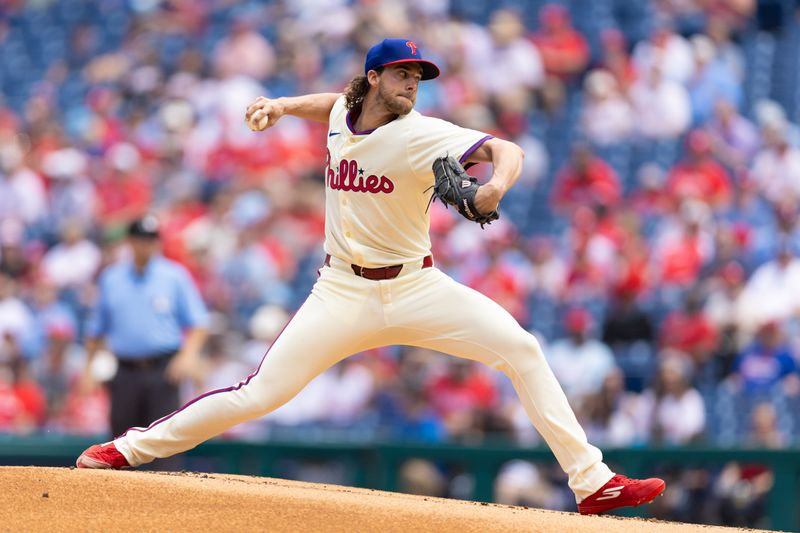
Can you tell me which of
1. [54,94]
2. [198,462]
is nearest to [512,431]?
[198,462]

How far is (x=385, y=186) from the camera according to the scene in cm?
529

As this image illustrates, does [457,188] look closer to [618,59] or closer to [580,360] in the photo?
[580,360]

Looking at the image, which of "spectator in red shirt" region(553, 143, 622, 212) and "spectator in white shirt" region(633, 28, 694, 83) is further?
"spectator in white shirt" region(633, 28, 694, 83)

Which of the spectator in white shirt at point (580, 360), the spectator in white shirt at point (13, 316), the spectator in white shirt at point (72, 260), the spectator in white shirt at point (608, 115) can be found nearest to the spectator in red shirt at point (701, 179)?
the spectator in white shirt at point (608, 115)

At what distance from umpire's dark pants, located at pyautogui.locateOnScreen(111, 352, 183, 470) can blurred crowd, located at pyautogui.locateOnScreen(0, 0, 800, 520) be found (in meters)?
2.44

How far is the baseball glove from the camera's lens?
15.5 ft

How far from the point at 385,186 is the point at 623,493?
61.4 inches

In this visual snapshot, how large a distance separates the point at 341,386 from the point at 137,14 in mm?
7625

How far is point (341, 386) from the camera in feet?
35.0

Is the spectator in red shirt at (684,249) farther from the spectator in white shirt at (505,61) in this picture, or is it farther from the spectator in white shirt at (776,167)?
the spectator in white shirt at (505,61)

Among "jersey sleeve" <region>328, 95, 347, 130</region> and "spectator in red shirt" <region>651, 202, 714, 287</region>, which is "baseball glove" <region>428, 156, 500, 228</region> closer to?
"jersey sleeve" <region>328, 95, 347, 130</region>

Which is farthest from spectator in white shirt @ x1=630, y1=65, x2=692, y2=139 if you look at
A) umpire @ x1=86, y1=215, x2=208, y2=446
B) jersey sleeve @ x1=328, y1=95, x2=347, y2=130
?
jersey sleeve @ x1=328, y1=95, x2=347, y2=130

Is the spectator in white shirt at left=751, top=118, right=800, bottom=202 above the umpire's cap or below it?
above

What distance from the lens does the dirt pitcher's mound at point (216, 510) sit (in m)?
4.96
